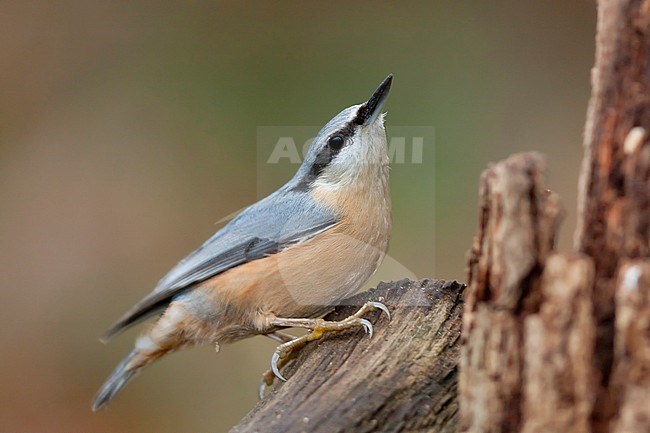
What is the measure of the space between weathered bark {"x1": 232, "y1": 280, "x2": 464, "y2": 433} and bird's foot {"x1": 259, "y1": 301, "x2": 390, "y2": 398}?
0.04 meters

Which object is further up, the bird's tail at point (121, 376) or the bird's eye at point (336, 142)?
the bird's eye at point (336, 142)

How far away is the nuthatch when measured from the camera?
3.41 metres

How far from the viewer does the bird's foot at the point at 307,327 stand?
2.92 m

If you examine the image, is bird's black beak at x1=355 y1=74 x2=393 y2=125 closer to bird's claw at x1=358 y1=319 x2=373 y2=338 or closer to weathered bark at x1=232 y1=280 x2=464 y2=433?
weathered bark at x1=232 y1=280 x2=464 y2=433

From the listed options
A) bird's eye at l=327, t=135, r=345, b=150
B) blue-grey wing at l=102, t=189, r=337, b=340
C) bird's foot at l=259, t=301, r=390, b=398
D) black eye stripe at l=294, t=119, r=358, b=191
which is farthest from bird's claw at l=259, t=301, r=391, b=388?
bird's eye at l=327, t=135, r=345, b=150

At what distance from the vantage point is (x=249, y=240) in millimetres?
3672

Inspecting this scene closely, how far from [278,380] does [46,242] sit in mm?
3930

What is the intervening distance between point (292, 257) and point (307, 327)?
1.23 feet

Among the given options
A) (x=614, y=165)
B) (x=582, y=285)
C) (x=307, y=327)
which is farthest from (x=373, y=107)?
Result: (x=582, y=285)

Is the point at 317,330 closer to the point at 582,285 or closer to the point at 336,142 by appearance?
the point at 336,142

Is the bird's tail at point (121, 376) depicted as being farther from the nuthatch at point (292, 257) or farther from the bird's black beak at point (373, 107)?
the bird's black beak at point (373, 107)

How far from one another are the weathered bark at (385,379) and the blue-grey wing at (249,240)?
75 cm

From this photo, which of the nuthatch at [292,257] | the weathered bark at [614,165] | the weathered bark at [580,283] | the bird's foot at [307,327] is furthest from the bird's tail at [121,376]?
the weathered bark at [614,165]

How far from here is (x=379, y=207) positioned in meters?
3.61
